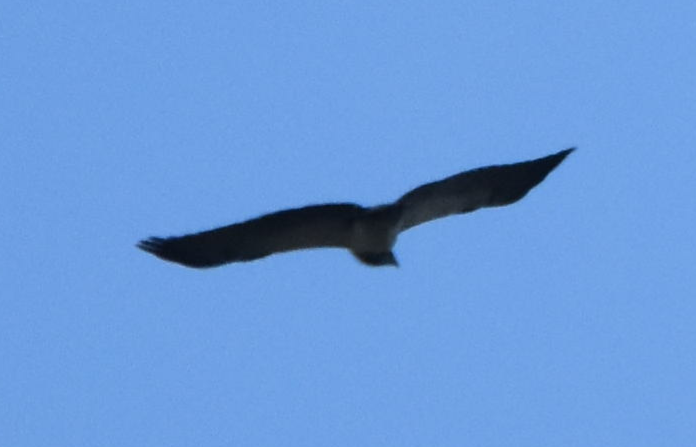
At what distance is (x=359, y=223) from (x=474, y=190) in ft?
2.72

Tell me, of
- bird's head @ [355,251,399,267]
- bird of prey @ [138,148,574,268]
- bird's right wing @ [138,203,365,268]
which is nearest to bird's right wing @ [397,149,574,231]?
bird of prey @ [138,148,574,268]

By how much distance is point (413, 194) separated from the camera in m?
15.5

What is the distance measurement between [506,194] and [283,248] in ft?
4.96

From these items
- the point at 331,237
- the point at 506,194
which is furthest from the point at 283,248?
the point at 506,194

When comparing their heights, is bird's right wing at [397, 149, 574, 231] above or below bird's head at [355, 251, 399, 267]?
above

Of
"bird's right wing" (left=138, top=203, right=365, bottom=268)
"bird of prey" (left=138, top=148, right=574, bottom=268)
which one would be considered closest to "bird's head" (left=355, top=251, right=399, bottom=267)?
"bird of prey" (left=138, top=148, right=574, bottom=268)

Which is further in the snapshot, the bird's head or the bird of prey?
the bird's head

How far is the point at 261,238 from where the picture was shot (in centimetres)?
1594

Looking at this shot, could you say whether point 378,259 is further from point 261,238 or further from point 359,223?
point 261,238

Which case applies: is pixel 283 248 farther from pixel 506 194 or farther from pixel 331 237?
pixel 506 194

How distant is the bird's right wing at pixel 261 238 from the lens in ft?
51.0

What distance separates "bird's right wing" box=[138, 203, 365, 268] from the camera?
15547 mm

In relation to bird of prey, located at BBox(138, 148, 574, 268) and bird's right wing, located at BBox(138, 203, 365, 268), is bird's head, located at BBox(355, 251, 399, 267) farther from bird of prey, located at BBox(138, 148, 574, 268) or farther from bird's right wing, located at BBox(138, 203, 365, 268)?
bird's right wing, located at BBox(138, 203, 365, 268)

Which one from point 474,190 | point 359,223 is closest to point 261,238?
point 359,223
